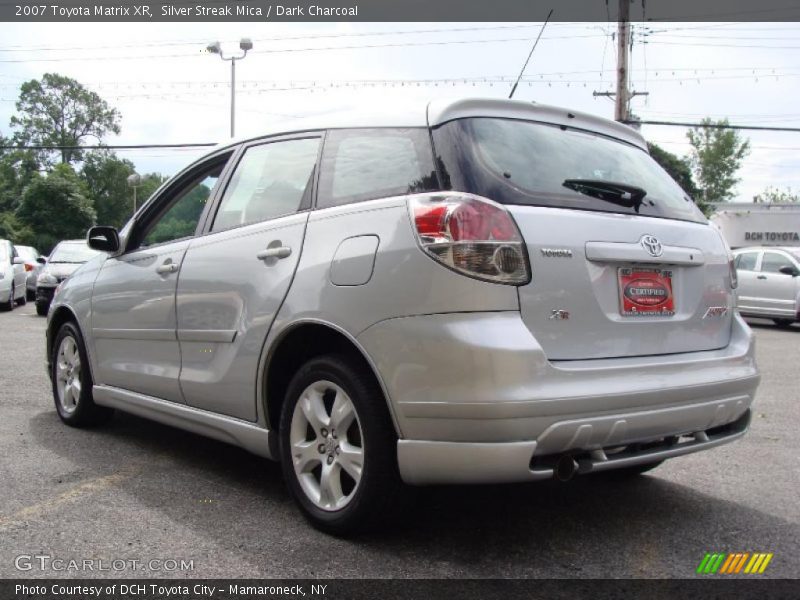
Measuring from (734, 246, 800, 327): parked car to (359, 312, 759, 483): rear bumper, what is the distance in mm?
14075

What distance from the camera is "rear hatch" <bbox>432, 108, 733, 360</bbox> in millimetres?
2982

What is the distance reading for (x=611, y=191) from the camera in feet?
11.0

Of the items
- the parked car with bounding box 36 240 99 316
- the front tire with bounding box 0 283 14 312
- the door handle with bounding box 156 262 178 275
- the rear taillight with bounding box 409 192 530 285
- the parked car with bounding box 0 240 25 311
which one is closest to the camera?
the rear taillight with bounding box 409 192 530 285

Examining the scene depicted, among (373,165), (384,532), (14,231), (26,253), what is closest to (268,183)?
(373,165)

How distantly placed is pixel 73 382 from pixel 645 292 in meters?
3.88

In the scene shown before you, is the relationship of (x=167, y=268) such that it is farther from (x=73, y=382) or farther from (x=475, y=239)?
(x=475, y=239)

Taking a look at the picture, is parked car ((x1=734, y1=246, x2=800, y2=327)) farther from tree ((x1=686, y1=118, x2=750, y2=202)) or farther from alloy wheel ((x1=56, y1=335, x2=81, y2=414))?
tree ((x1=686, y1=118, x2=750, y2=202))

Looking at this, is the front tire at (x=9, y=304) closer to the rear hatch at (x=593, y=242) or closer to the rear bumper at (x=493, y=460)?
the rear hatch at (x=593, y=242)

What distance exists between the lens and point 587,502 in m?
3.87

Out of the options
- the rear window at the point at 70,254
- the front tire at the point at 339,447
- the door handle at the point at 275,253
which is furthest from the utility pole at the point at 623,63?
the front tire at the point at 339,447

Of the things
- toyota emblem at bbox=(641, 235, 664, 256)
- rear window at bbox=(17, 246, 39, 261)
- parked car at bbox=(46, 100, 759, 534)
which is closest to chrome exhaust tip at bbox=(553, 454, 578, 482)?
parked car at bbox=(46, 100, 759, 534)

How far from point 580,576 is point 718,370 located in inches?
41.9

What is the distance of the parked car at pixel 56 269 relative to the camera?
49.1 ft

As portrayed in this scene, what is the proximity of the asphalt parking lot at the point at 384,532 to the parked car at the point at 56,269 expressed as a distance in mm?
10670
